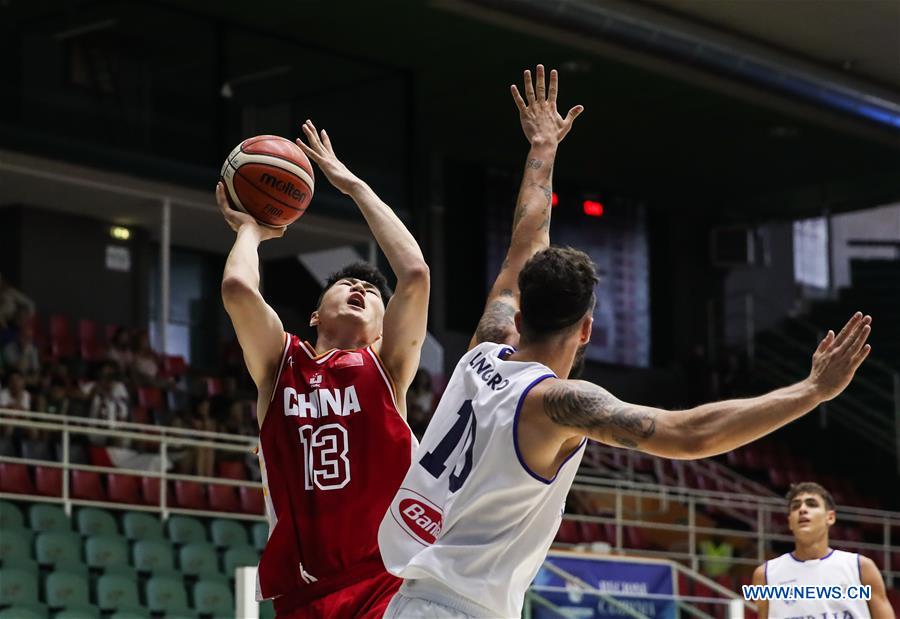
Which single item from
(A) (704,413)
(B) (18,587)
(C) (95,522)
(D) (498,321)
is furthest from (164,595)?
(A) (704,413)

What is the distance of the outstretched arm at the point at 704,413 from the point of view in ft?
10.1

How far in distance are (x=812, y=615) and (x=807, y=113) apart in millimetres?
13138

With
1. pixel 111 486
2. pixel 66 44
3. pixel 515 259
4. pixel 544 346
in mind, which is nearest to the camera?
pixel 544 346

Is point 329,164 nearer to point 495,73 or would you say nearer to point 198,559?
point 198,559


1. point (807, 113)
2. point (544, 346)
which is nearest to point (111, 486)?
point (544, 346)

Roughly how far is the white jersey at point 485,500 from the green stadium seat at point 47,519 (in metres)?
8.06

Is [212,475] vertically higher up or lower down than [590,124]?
lower down

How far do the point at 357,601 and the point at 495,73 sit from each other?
15540 mm

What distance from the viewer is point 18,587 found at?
9.92 metres

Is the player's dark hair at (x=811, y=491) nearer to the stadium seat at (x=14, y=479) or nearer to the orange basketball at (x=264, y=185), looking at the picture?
the orange basketball at (x=264, y=185)

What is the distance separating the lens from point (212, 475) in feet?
44.1

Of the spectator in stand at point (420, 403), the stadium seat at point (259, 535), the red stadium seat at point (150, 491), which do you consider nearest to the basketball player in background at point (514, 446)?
the stadium seat at point (259, 535)

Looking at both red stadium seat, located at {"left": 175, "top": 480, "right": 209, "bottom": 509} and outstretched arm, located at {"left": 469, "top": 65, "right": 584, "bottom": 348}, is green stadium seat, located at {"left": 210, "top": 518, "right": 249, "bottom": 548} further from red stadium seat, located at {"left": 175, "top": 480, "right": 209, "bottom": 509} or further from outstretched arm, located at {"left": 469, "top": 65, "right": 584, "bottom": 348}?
outstretched arm, located at {"left": 469, "top": 65, "right": 584, "bottom": 348}

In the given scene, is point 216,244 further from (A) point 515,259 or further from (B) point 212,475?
(A) point 515,259
